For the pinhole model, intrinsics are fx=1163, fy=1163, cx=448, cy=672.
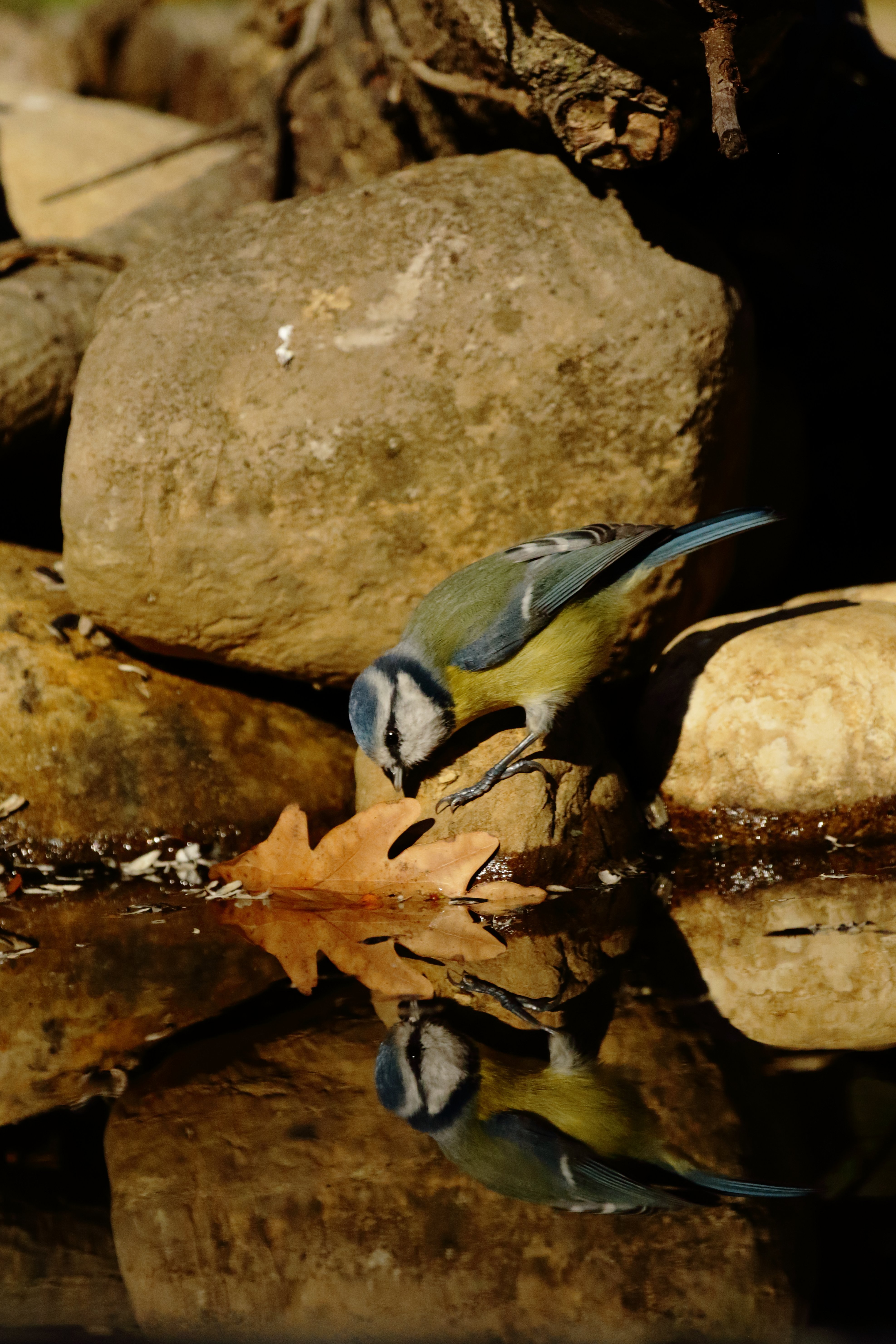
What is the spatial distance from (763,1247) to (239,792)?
2.26 m

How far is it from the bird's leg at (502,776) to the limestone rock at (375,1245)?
114cm

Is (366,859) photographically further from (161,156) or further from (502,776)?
(161,156)

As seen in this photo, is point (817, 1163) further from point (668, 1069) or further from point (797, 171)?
point (797, 171)

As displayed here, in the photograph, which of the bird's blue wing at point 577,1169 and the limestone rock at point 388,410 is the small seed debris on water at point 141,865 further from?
the bird's blue wing at point 577,1169

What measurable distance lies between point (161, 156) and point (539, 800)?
4567 millimetres

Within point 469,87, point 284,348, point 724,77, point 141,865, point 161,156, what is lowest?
point 141,865

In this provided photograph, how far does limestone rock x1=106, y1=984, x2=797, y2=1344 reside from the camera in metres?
1.39

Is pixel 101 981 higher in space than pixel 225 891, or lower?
higher

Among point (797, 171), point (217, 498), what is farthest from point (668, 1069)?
point (797, 171)

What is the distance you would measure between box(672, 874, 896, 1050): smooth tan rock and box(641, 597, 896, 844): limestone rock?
30cm

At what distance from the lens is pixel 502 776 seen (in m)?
3.02

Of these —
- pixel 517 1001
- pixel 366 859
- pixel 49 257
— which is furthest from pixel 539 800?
pixel 49 257

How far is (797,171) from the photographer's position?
4168mm

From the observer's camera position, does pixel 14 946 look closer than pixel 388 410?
Yes
